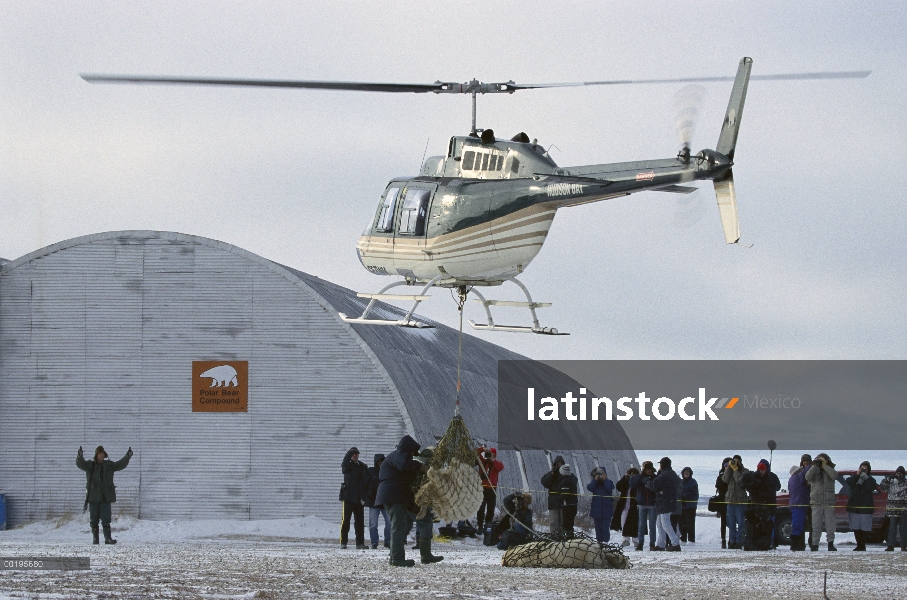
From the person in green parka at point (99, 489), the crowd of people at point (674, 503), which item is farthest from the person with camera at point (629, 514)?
the person in green parka at point (99, 489)

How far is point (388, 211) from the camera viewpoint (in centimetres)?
1961

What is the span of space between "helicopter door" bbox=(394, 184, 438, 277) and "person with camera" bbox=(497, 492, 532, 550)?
3835mm

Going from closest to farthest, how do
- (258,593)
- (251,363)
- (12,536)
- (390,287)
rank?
1. (258,593)
2. (390,287)
3. (12,536)
4. (251,363)

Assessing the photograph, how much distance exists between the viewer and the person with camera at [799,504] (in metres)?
20.8

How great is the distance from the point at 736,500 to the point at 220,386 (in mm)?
9378

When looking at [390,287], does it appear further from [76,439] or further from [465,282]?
[76,439]

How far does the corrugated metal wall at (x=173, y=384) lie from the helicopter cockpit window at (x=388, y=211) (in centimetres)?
498

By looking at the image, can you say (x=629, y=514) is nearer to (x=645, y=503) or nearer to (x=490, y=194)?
(x=645, y=503)

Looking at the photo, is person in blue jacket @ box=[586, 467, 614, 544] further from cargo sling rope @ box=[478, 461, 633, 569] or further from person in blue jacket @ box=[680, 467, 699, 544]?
cargo sling rope @ box=[478, 461, 633, 569]

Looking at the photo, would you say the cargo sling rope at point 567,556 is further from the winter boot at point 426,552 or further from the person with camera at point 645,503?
the person with camera at point 645,503

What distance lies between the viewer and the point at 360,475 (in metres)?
19.7

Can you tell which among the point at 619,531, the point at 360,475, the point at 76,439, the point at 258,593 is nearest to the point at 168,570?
the point at 258,593

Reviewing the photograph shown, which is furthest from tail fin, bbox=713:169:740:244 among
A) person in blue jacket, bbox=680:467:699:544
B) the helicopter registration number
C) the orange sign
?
the orange sign

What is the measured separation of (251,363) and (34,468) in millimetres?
4376
